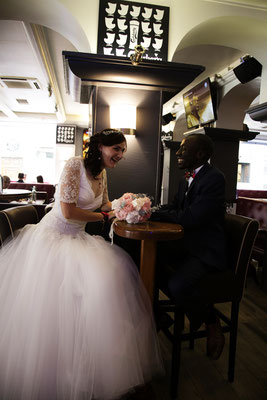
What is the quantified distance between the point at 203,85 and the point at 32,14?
10.9ft

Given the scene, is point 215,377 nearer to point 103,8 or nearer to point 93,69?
point 93,69

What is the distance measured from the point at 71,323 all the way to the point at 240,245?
113 cm

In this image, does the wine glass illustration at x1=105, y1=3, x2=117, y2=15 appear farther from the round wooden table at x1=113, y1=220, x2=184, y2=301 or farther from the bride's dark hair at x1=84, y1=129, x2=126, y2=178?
the round wooden table at x1=113, y1=220, x2=184, y2=301

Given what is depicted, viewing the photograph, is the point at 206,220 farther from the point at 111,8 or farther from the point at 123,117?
the point at 111,8

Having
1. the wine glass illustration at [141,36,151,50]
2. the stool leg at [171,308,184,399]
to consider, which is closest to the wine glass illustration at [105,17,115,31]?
the wine glass illustration at [141,36,151,50]

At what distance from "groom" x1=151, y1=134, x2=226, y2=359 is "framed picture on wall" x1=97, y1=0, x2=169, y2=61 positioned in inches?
61.3

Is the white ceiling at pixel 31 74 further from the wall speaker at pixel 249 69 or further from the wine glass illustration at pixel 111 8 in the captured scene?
the wall speaker at pixel 249 69

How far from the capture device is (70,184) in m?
1.81

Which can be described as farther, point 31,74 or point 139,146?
point 31,74

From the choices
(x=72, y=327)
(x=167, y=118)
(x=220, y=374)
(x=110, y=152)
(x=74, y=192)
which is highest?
A: (x=167, y=118)

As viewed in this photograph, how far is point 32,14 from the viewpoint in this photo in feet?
9.92

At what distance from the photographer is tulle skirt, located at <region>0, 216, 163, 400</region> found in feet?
Result: 4.35

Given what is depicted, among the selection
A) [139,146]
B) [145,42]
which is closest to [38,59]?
[145,42]

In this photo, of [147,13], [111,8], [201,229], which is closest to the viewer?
[201,229]
